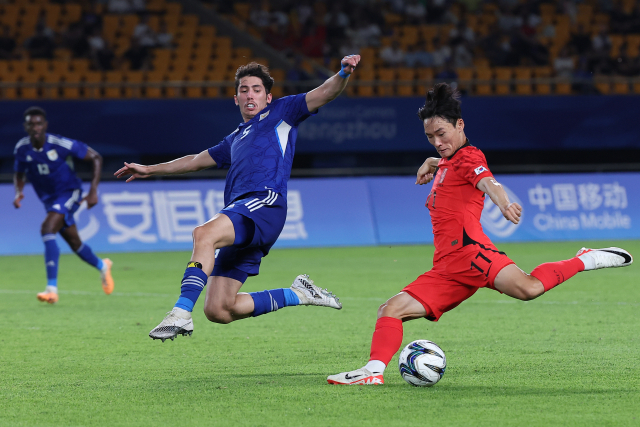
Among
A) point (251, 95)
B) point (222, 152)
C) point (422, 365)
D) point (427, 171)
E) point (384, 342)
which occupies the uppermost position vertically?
point (251, 95)

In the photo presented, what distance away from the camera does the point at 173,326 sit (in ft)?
17.1

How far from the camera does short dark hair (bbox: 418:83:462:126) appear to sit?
18.7 feet

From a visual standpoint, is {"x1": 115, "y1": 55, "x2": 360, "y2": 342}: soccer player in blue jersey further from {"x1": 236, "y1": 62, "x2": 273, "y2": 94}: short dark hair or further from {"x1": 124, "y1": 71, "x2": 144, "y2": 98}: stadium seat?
{"x1": 124, "y1": 71, "x2": 144, "y2": 98}: stadium seat

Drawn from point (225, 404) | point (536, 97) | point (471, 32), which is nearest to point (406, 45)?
point (471, 32)

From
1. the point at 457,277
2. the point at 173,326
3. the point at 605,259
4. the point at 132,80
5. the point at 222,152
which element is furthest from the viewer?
the point at 132,80

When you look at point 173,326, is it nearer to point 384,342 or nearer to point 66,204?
point 384,342

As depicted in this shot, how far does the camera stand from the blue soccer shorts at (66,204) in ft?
37.4

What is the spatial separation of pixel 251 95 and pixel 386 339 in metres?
2.07

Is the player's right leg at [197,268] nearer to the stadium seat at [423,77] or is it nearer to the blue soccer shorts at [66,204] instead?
the blue soccer shorts at [66,204]

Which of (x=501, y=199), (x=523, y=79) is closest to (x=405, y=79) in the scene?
(x=523, y=79)

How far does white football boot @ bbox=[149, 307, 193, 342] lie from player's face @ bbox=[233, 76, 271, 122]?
180 cm

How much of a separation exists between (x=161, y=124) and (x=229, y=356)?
48.3 feet

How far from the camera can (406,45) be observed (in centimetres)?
2397

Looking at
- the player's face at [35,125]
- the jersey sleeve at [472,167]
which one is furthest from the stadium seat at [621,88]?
the jersey sleeve at [472,167]
